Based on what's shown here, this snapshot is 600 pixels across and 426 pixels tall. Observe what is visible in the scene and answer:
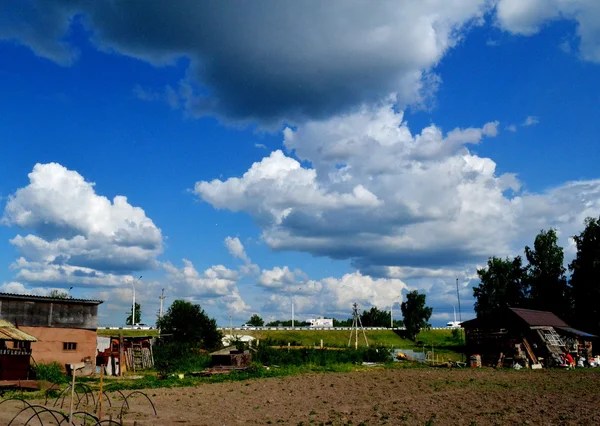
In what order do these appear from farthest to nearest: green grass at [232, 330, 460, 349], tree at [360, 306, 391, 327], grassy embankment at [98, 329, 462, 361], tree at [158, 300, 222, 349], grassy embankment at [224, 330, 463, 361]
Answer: tree at [360, 306, 391, 327] < green grass at [232, 330, 460, 349] < grassy embankment at [224, 330, 463, 361] < grassy embankment at [98, 329, 462, 361] < tree at [158, 300, 222, 349]

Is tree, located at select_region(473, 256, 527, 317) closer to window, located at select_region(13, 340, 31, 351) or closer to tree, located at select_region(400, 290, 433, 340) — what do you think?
tree, located at select_region(400, 290, 433, 340)

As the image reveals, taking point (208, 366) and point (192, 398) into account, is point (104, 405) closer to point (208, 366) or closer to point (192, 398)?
point (192, 398)

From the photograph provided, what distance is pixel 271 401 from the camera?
23.2m

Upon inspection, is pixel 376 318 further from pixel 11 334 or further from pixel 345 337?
pixel 11 334

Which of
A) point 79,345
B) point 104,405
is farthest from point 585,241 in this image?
point 104,405

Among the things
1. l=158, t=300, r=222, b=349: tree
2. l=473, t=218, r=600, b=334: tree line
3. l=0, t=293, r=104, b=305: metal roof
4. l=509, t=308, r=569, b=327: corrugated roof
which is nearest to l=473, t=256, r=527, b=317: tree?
l=473, t=218, r=600, b=334: tree line

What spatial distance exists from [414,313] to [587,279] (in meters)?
41.7

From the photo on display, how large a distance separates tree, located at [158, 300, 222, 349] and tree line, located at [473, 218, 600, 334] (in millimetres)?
31172

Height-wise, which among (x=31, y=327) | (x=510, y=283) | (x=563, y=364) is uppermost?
(x=510, y=283)

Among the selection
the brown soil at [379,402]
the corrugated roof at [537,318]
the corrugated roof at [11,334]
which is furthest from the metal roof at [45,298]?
the corrugated roof at [537,318]

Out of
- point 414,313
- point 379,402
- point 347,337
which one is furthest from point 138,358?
point 414,313

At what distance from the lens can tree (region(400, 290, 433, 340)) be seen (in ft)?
341

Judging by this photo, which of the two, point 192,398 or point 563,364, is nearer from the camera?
point 192,398

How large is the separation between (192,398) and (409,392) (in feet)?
32.5
